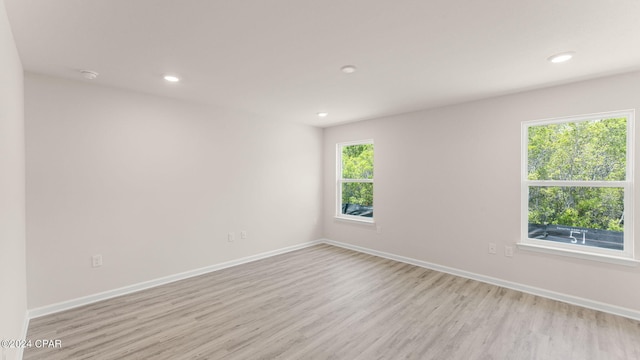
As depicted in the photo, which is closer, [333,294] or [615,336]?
[615,336]

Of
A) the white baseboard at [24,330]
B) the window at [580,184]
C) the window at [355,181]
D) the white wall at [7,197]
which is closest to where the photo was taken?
the white wall at [7,197]

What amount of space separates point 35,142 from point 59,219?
0.79 m

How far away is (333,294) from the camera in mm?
3168

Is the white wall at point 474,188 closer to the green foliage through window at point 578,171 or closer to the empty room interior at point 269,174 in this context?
the empty room interior at point 269,174

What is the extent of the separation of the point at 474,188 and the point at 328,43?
110 inches

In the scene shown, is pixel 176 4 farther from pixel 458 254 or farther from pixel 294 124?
pixel 458 254

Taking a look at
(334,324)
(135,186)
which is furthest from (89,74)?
(334,324)

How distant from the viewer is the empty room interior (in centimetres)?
188

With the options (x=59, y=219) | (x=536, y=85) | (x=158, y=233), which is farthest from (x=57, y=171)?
(x=536, y=85)

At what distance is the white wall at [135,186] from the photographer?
2.72m

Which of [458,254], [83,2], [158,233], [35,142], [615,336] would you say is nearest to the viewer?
[83,2]

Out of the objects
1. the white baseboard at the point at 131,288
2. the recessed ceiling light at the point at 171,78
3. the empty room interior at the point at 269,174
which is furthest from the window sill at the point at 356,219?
the recessed ceiling light at the point at 171,78

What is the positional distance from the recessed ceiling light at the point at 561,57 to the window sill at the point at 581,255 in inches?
78.7

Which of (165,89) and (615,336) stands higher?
(165,89)
